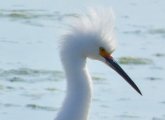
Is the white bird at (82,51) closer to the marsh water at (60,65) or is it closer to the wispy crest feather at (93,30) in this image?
the wispy crest feather at (93,30)

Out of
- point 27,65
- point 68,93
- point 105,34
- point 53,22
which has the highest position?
point 53,22

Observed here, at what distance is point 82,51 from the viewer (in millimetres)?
7699

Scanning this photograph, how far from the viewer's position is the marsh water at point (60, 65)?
10.5 m

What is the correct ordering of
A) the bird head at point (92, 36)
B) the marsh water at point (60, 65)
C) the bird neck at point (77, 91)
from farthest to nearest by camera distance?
1. the marsh water at point (60, 65)
2. the bird head at point (92, 36)
3. the bird neck at point (77, 91)

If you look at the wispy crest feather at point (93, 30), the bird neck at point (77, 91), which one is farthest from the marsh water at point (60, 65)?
the bird neck at point (77, 91)

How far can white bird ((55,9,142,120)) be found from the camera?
297 inches

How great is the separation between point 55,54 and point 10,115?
7.89 feet

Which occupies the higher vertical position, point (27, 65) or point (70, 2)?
point (70, 2)

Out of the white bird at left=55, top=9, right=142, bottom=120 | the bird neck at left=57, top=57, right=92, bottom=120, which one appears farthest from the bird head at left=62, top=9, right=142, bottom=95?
the bird neck at left=57, top=57, right=92, bottom=120

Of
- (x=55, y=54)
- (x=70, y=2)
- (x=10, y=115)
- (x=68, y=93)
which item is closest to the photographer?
(x=68, y=93)

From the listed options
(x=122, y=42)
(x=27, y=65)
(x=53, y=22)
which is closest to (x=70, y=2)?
(x=53, y=22)

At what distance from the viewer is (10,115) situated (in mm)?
10211

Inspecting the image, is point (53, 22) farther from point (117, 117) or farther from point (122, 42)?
point (117, 117)

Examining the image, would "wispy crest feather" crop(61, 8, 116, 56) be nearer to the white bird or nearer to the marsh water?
the white bird
